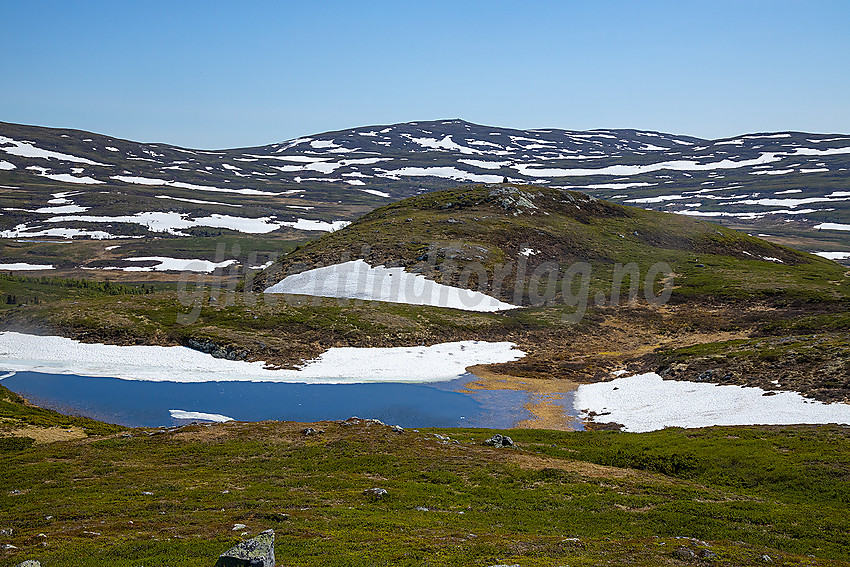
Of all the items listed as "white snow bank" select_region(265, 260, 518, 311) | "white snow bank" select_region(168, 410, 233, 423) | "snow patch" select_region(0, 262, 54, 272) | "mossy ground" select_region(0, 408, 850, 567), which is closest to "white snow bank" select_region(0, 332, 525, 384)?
"white snow bank" select_region(168, 410, 233, 423)

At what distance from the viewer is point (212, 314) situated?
75188 mm

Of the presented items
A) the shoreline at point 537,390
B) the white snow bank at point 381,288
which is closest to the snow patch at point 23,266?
the white snow bank at point 381,288

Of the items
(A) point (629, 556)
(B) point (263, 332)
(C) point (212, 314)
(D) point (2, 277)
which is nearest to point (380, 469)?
(A) point (629, 556)

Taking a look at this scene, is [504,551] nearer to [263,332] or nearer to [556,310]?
[263,332]

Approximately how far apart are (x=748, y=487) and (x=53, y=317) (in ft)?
248

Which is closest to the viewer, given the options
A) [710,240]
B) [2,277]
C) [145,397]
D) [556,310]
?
[145,397]

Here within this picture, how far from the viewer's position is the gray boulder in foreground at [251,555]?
45.9 ft

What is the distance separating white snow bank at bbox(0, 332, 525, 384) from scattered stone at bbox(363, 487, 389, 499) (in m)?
36.2

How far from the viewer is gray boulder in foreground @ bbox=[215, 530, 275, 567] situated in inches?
551

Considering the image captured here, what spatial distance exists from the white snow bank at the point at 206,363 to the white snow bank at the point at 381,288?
723 inches

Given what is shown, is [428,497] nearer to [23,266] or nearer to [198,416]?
[198,416]

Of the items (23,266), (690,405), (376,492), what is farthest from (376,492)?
(23,266)

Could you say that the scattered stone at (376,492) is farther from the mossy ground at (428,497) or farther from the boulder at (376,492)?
the mossy ground at (428,497)

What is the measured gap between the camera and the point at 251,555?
14.2 meters
